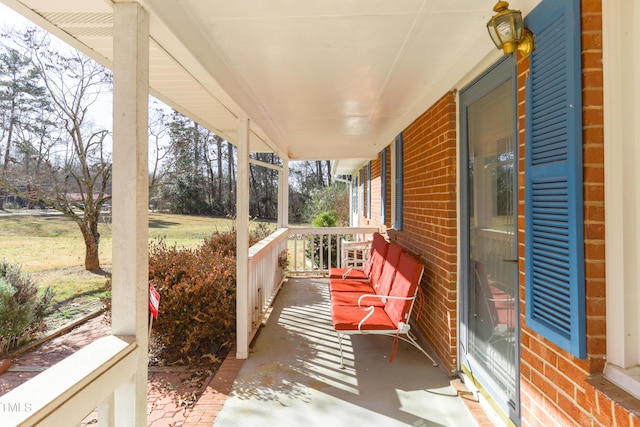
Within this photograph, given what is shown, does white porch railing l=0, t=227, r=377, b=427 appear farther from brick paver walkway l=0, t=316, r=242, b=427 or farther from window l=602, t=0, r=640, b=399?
window l=602, t=0, r=640, b=399

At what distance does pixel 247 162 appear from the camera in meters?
3.48

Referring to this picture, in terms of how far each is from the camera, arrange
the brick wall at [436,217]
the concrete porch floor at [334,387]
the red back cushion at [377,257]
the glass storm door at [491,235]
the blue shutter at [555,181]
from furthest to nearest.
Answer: the red back cushion at [377,257] → the brick wall at [436,217] → the concrete porch floor at [334,387] → the glass storm door at [491,235] → the blue shutter at [555,181]

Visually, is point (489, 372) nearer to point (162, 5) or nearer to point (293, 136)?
point (162, 5)

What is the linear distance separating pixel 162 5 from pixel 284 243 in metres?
5.11

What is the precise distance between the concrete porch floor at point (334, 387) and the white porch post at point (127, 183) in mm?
1025

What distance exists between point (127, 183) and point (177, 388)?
2.16 m

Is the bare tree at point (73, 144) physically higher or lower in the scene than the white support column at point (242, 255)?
higher

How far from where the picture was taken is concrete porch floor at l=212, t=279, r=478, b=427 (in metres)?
2.42

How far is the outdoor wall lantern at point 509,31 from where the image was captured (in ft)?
5.29

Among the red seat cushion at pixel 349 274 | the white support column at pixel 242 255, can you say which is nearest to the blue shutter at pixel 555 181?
the white support column at pixel 242 255

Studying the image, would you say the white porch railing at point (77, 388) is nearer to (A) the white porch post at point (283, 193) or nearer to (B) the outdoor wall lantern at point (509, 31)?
(B) the outdoor wall lantern at point (509, 31)

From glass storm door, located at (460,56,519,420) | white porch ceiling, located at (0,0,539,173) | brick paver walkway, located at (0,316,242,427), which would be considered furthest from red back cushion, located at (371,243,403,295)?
brick paver walkway, located at (0,316,242,427)

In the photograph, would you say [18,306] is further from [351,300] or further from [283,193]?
[283,193]

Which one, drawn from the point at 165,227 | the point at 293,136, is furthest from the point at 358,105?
the point at 165,227
